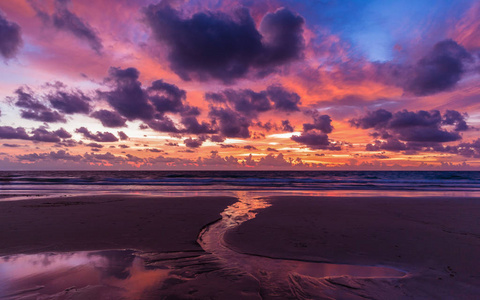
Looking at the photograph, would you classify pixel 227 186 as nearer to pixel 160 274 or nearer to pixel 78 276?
pixel 160 274

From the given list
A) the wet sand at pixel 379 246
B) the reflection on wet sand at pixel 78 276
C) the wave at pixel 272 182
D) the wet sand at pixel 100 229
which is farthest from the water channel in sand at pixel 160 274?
the wave at pixel 272 182

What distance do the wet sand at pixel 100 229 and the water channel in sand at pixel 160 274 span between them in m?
0.66

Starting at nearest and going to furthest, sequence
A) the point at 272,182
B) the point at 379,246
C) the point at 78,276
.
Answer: the point at 78,276 → the point at 379,246 → the point at 272,182

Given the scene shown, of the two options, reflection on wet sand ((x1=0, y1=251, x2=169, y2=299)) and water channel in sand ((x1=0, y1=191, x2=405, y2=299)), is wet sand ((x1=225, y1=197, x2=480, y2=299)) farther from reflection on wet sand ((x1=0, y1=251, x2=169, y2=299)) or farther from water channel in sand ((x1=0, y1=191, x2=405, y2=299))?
reflection on wet sand ((x1=0, y1=251, x2=169, y2=299))

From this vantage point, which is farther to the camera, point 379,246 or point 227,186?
point 227,186

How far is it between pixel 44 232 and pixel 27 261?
2982mm

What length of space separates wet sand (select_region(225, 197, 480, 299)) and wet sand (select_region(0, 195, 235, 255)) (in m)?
1.84

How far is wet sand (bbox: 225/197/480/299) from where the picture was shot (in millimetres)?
4473

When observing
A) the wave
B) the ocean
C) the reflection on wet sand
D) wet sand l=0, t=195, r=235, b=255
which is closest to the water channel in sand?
the reflection on wet sand

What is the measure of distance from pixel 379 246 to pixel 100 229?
8.83 meters

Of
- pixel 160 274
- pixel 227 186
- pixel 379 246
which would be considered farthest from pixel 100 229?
pixel 227 186

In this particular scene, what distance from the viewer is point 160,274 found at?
4.93 metres

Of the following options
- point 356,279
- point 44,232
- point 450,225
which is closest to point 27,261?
point 44,232

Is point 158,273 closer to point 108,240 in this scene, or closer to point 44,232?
point 108,240
